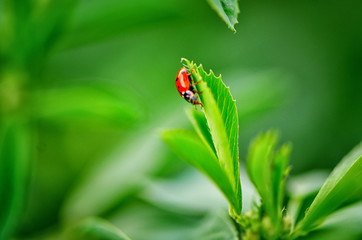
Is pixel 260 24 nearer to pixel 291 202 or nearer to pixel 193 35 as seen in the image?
pixel 193 35

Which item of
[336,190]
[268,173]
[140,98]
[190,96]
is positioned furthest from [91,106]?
[336,190]

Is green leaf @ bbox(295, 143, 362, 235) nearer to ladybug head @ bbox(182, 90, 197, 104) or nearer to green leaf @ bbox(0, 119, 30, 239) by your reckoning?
ladybug head @ bbox(182, 90, 197, 104)

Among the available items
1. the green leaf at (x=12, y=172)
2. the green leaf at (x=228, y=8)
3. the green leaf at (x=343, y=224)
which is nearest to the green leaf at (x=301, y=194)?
the green leaf at (x=343, y=224)

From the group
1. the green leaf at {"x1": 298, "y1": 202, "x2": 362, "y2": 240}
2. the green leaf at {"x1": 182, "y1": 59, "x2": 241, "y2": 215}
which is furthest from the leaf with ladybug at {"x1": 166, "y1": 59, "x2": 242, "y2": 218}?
the green leaf at {"x1": 298, "y1": 202, "x2": 362, "y2": 240}

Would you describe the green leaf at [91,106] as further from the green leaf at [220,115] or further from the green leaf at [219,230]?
the green leaf at [220,115]

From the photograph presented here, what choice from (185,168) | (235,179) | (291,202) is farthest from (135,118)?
(235,179)

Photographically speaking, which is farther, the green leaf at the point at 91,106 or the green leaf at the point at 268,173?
the green leaf at the point at 91,106
